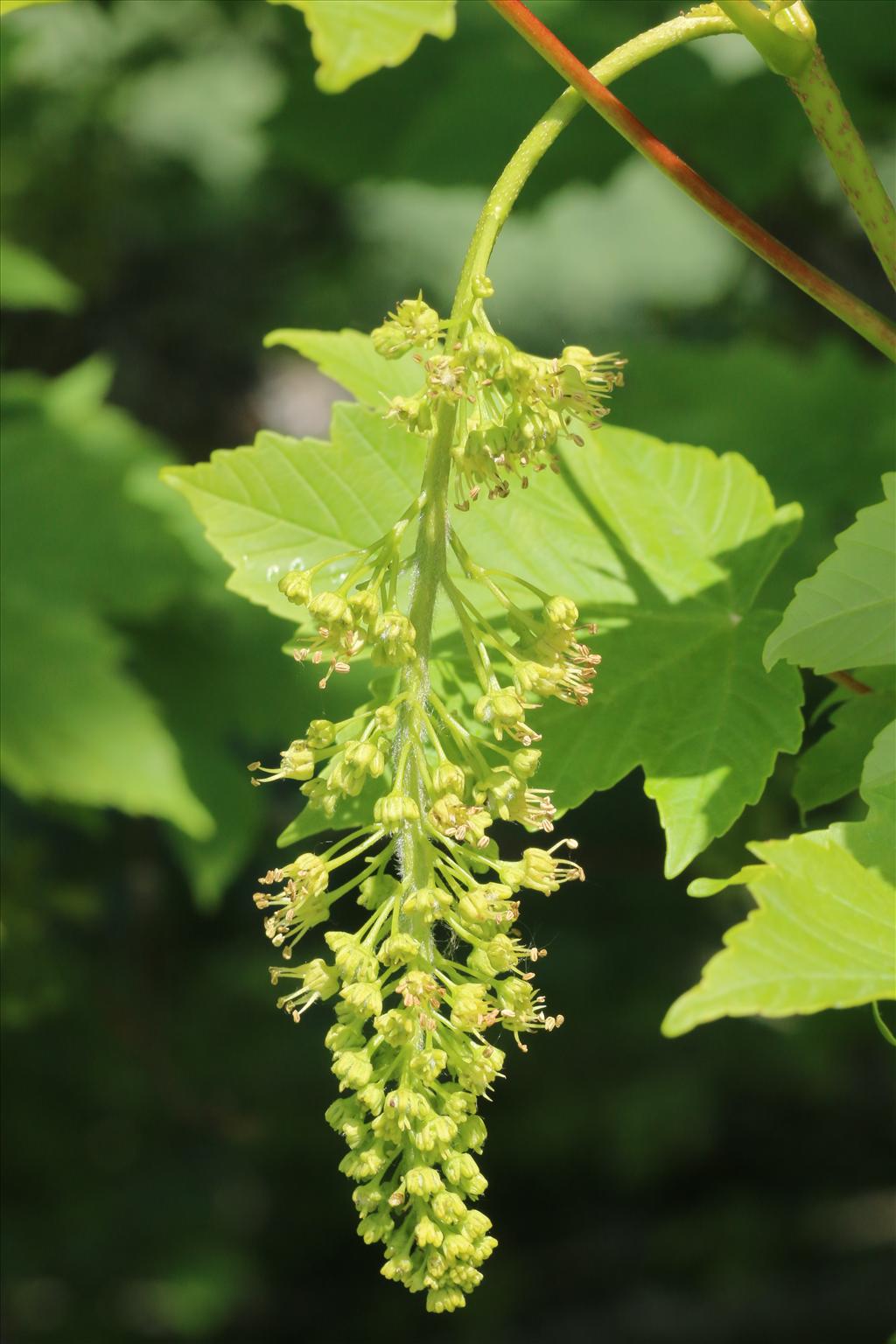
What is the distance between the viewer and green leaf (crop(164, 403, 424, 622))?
1.41 metres

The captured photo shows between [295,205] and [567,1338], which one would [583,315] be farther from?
[567,1338]

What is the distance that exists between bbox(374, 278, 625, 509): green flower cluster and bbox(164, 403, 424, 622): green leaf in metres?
0.42

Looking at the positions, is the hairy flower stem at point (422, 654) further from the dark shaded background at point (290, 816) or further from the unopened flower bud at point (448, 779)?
the dark shaded background at point (290, 816)

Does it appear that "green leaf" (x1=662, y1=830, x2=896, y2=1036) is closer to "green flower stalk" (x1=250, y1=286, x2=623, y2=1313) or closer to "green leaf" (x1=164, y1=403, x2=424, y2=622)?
"green flower stalk" (x1=250, y1=286, x2=623, y2=1313)

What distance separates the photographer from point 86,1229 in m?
4.29

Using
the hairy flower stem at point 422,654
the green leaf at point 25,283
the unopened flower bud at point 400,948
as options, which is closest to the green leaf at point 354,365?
the hairy flower stem at point 422,654

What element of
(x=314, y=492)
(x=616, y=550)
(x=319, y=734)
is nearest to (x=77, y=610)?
(x=314, y=492)

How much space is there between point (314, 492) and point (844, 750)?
61cm

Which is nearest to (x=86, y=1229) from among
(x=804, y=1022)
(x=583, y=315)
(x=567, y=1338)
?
(x=567, y=1338)

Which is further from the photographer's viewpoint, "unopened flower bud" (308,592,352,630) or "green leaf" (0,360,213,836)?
"green leaf" (0,360,213,836)

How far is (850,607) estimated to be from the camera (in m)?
1.06

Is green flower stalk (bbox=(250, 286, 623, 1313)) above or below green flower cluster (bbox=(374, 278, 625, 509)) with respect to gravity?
below

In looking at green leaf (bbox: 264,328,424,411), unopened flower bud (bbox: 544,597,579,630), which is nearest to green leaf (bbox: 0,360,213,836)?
green leaf (bbox: 264,328,424,411)

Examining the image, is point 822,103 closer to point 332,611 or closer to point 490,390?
point 490,390
